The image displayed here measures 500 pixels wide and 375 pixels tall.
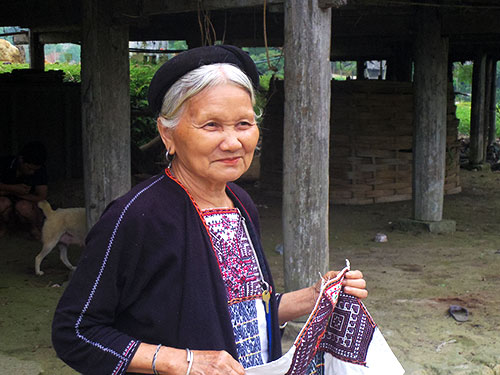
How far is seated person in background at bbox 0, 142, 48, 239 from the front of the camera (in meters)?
7.01

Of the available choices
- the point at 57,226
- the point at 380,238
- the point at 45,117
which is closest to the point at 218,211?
the point at 57,226

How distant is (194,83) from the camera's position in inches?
63.6

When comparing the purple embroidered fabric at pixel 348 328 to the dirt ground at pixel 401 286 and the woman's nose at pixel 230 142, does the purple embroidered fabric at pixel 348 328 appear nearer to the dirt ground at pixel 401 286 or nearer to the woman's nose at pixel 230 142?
the woman's nose at pixel 230 142

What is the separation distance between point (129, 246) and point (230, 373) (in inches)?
15.6

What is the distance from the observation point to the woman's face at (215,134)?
163 centimetres

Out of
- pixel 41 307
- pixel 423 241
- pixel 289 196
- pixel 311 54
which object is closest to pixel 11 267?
pixel 41 307

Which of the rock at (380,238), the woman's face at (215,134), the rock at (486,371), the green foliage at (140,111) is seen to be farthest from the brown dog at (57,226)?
the green foliage at (140,111)

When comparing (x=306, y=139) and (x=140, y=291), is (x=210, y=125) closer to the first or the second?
(x=140, y=291)

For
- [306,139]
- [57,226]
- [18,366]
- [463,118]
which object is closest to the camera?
[18,366]

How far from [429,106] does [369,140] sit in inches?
95.9

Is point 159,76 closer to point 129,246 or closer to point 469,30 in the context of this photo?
point 129,246

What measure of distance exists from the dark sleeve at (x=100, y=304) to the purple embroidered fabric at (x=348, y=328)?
660 mm

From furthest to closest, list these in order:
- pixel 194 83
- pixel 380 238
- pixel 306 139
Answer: pixel 380 238 < pixel 306 139 < pixel 194 83

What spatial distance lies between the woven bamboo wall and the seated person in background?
4.25 metres
